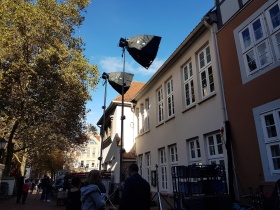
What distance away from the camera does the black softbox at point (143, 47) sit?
9766 millimetres

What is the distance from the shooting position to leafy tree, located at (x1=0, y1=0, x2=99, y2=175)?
13.4 m

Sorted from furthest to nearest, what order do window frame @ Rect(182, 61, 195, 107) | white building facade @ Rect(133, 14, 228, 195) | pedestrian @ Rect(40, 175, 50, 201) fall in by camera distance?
pedestrian @ Rect(40, 175, 50, 201)
window frame @ Rect(182, 61, 195, 107)
white building facade @ Rect(133, 14, 228, 195)

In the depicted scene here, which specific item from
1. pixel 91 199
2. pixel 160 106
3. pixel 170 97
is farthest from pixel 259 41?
pixel 160 106

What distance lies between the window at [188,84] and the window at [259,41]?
349cm

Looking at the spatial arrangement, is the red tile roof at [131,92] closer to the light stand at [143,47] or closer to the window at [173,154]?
the window at [173,154]

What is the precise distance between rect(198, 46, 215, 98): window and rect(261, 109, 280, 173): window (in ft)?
10.5

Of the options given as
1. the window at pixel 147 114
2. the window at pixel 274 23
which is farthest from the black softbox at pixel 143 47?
the window at pixel 147 114

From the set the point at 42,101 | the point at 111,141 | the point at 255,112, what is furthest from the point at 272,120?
the point at 111,141

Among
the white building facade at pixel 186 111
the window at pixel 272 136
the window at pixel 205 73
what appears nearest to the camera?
the window at pixel 272 136

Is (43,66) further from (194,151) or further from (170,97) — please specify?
(194,151)

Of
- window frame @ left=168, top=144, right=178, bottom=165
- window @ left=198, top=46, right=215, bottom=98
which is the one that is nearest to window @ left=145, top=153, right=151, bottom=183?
window frame @ left=168, top=144, right=178, bottom=165

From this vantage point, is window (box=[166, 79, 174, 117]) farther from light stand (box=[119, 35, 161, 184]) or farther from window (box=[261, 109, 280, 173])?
window (box=[261, 109, 280, 173])

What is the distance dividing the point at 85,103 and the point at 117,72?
6.66 meters

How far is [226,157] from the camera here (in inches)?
340
